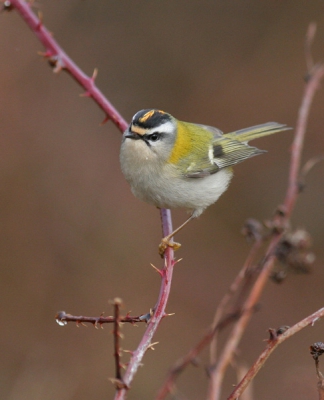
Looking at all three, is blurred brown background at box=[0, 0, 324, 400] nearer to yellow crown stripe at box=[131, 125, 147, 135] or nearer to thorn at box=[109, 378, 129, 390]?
yellow crown stripe at box=[131, 125, 147, 135]

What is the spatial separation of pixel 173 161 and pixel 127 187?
152 inches

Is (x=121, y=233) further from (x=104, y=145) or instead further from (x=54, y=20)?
(x=54, y=20)

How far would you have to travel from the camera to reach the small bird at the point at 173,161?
345cm

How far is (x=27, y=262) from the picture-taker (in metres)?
6.62

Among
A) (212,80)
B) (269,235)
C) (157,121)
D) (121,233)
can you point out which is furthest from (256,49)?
(269,235)

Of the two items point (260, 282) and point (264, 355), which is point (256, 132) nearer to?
point (260, 282)

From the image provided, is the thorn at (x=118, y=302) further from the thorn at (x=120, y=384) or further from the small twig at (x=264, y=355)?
the small twig at (x=264, y=355)

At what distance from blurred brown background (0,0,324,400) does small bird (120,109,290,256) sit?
114 inches

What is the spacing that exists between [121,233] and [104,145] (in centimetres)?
130

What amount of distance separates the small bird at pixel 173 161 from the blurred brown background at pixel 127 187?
2.88 metres

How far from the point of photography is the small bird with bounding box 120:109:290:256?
3445mm

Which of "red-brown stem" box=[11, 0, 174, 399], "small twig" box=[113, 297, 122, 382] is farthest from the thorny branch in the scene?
"red-brown stem" box=[11, 0, 174, 399]

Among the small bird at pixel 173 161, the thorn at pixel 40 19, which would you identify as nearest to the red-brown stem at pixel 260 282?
the small bird at pixel 173 161

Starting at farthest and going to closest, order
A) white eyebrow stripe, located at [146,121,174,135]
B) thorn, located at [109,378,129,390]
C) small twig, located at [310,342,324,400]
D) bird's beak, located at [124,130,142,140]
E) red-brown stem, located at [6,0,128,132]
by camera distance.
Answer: white eyebrow stripe, located at [146,121,174,135] → bird's beak, located at [124,130,142,140] → red-brown stem, located at [6,0,128,132] → small twig, located at [310,342,324,400] → thorn, located at [109,378,129,390]
